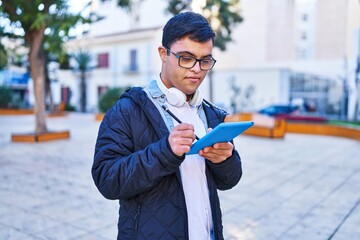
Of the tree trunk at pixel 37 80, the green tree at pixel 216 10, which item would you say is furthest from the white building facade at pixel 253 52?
the tree trunk at pixel 37 80

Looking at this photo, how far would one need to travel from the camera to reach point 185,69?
1291 mm

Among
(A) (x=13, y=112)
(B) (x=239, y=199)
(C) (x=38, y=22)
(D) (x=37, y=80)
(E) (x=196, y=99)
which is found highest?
(C) (x=38, y=22)

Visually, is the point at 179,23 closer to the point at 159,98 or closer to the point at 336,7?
the point at 159,98

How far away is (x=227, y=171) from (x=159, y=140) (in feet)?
1.16

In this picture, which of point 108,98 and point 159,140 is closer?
point 159,140

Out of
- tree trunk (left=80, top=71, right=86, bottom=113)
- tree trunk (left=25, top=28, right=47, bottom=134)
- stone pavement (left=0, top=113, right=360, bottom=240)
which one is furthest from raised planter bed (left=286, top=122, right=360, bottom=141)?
tree trunk (left=80, top=71, right=86, bottom=113)

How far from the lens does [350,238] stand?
3.24 m

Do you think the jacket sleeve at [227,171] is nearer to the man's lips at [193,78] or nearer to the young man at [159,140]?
the young man at [159,140]

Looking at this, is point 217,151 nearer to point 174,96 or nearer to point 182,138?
point 182,138

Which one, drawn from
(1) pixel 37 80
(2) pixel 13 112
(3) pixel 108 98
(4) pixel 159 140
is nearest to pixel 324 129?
(1) pixel 37 80

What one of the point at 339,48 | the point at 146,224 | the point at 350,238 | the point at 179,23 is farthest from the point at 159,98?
the point at 339,48

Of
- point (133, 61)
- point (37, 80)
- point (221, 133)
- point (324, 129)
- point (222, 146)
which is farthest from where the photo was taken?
point (133, 61)

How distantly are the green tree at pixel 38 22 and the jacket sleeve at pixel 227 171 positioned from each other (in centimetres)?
750

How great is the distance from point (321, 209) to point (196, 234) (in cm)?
325
